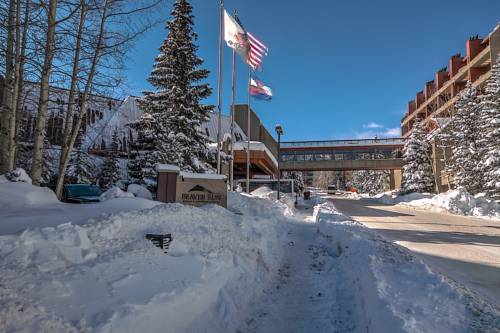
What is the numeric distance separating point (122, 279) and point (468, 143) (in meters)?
32.3

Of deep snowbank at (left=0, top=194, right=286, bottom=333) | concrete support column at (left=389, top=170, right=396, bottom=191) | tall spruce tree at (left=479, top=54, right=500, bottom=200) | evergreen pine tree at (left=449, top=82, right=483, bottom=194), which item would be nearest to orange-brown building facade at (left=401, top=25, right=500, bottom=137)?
evergreen pine tree at (left=449, top=82, right=483, bottom=194)

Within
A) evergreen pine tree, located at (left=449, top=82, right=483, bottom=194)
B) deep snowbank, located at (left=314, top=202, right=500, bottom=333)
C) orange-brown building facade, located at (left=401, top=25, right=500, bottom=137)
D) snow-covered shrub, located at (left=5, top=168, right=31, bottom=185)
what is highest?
orange-brown building facade, located at (left=401, top=25, right=500, bottom=137)

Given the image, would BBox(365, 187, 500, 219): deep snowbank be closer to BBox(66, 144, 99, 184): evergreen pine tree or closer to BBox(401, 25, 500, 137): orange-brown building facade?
BBox(401, 25, 500, 137): orange-brown building facade

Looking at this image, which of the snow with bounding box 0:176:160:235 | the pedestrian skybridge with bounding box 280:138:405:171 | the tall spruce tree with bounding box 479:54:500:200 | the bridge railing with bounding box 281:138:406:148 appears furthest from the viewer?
the bridge railing with bounding box 281:138:406:148

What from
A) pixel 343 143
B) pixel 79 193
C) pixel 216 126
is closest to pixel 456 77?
pixel 343 143

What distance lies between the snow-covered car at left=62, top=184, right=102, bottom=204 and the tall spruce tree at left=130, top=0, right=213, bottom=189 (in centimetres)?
362

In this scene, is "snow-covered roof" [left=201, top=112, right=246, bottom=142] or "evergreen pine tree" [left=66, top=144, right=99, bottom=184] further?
"snow-covered roof" [left=201, top=112, right=246, bottom=142]

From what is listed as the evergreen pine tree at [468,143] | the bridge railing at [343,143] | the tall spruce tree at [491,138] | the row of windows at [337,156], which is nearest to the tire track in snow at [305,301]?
the tall spruce tree at [491,138]

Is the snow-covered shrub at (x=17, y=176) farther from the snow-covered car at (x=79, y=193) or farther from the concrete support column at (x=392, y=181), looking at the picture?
the concrete support column at (x=392, y=181)

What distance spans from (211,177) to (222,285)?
660 cm

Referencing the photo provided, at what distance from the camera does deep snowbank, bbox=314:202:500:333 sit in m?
3.12

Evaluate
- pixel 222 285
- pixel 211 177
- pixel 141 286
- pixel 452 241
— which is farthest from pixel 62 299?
pixel 452 241

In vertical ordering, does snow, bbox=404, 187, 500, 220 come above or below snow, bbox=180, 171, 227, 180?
below

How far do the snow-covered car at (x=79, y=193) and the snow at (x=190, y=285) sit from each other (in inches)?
229
